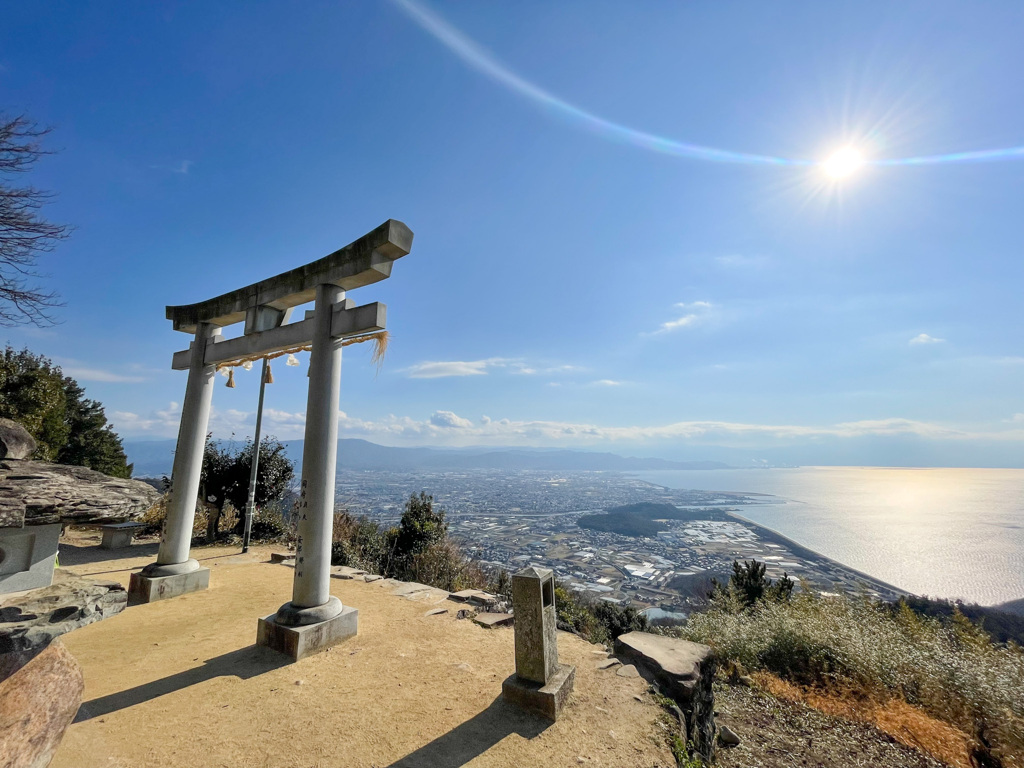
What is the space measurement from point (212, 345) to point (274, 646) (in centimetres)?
464

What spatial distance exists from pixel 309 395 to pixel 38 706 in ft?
10.3

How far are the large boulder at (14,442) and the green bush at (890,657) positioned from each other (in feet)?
28.4

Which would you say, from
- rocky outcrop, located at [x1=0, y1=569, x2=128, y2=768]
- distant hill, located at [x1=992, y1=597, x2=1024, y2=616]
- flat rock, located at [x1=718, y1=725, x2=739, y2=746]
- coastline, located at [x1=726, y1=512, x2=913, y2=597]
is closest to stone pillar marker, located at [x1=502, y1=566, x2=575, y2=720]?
flat rock, located at [x1=718, y1=725, x2=739, y2=746]

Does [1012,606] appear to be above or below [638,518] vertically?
above

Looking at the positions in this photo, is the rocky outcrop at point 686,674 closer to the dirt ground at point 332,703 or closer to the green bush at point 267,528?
the dirt ground at point 332,703

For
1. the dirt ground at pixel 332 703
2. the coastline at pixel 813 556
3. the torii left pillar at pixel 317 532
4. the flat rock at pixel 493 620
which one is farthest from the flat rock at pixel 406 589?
the coastline at pixel 813 556

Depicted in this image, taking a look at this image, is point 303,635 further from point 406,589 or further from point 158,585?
point 158,585

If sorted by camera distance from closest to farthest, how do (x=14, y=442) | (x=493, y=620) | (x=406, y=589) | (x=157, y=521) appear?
(x=14, y=442) < (x=493, y=620) < (x=406, y=589) < (x=157, y=521)

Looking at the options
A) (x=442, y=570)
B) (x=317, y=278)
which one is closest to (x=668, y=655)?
(x=317, y=278)

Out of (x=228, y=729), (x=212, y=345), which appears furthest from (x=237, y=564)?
(x=228, y=729)

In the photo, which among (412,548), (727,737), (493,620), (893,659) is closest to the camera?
(727,737)

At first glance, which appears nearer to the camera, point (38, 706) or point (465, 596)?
point (38, 706)

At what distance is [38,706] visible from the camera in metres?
2.52

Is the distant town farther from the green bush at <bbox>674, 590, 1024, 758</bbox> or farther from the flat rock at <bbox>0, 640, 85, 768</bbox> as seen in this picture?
the flat rock at <bbox>0, 640, 85, 768</bbox>
